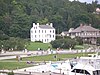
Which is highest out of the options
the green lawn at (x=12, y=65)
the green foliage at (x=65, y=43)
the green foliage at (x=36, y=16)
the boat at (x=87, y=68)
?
the green foliage at (x=36, y=16)

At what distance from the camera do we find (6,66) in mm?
44031

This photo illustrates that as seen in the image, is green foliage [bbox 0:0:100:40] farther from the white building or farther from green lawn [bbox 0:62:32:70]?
green lawn [bbox 0:62:32:70]

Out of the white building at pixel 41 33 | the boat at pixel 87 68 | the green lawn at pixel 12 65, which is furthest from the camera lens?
the white building at pixel 41 33

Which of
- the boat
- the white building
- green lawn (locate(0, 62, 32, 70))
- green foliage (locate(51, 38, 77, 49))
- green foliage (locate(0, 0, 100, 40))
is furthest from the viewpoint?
the white building

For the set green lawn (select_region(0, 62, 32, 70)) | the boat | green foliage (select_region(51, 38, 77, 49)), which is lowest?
green foliage (select_region(51, 38, 77, 49))

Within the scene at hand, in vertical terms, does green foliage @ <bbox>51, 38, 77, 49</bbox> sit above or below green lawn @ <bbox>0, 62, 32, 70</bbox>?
below

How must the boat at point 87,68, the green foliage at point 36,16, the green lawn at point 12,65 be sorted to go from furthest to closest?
the green foliage at point 36,16 < the green lawn at point 12,65 < the boat at point 87,68

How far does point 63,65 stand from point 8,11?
6320 cm

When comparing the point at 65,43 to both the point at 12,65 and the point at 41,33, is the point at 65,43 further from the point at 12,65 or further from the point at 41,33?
the point at 12,65

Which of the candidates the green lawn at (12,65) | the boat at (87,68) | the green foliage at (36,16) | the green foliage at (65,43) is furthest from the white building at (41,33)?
the boat at (87,68)

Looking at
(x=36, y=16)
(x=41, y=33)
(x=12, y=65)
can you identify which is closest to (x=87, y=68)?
(x=12, y=65)

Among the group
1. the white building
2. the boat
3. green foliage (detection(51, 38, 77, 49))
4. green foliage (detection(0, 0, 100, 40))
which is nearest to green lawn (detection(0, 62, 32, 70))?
the boat

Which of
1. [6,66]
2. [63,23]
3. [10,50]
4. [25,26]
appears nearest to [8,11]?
[25,26]

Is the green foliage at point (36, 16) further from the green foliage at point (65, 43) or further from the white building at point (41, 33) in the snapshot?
the green foliage at point (65, 43)
